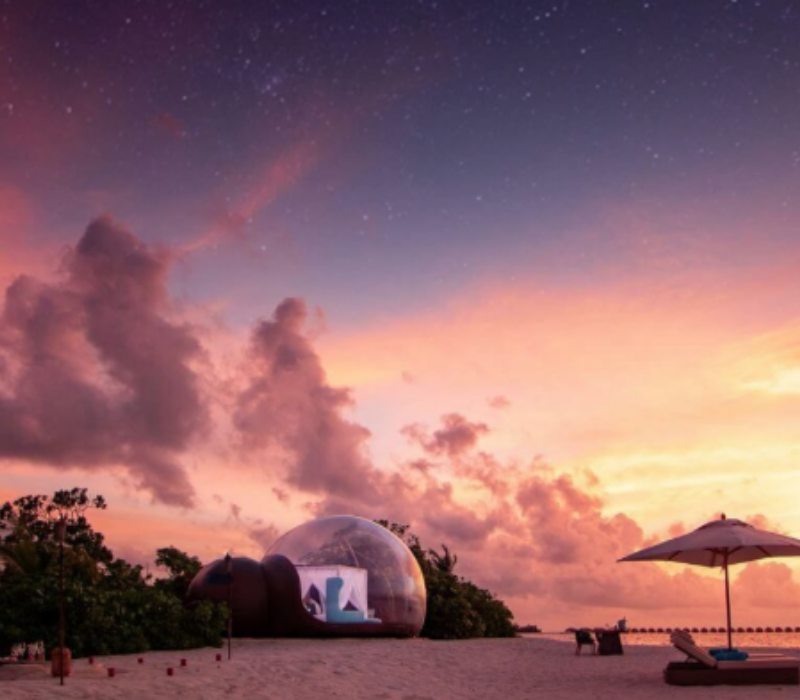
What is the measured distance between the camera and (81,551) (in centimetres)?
3822

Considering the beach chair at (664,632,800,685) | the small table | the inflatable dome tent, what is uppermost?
the inflatable dome tent

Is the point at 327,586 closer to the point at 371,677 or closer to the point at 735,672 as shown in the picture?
the point at 371,677

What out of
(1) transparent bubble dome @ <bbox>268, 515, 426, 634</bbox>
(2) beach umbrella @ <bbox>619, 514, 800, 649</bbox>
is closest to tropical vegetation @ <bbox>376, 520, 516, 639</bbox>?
(1) transparent bubble dome @ <bbox>268, 515, 426, 634</bbox>

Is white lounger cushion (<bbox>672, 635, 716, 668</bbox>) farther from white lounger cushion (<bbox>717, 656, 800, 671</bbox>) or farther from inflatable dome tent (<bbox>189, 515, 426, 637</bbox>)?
inflatable dome tent (<bbox>189, 515, 426, 637</bbox>)

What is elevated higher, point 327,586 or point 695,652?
point 327,586

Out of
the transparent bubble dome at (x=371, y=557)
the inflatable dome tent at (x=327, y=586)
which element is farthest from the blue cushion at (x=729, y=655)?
the transparent bubble dome at (x=371, y=557)

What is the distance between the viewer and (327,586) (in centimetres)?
3266

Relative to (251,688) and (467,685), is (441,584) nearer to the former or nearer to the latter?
(467,685)

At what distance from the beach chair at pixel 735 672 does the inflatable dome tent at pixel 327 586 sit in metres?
14.6

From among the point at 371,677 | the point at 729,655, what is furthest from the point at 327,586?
the point at 729,655

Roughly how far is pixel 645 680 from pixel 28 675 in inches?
475

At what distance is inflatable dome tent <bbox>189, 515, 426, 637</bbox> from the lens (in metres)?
31.5

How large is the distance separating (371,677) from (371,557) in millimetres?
13336

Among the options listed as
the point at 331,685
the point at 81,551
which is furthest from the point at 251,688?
the point at 81,551
